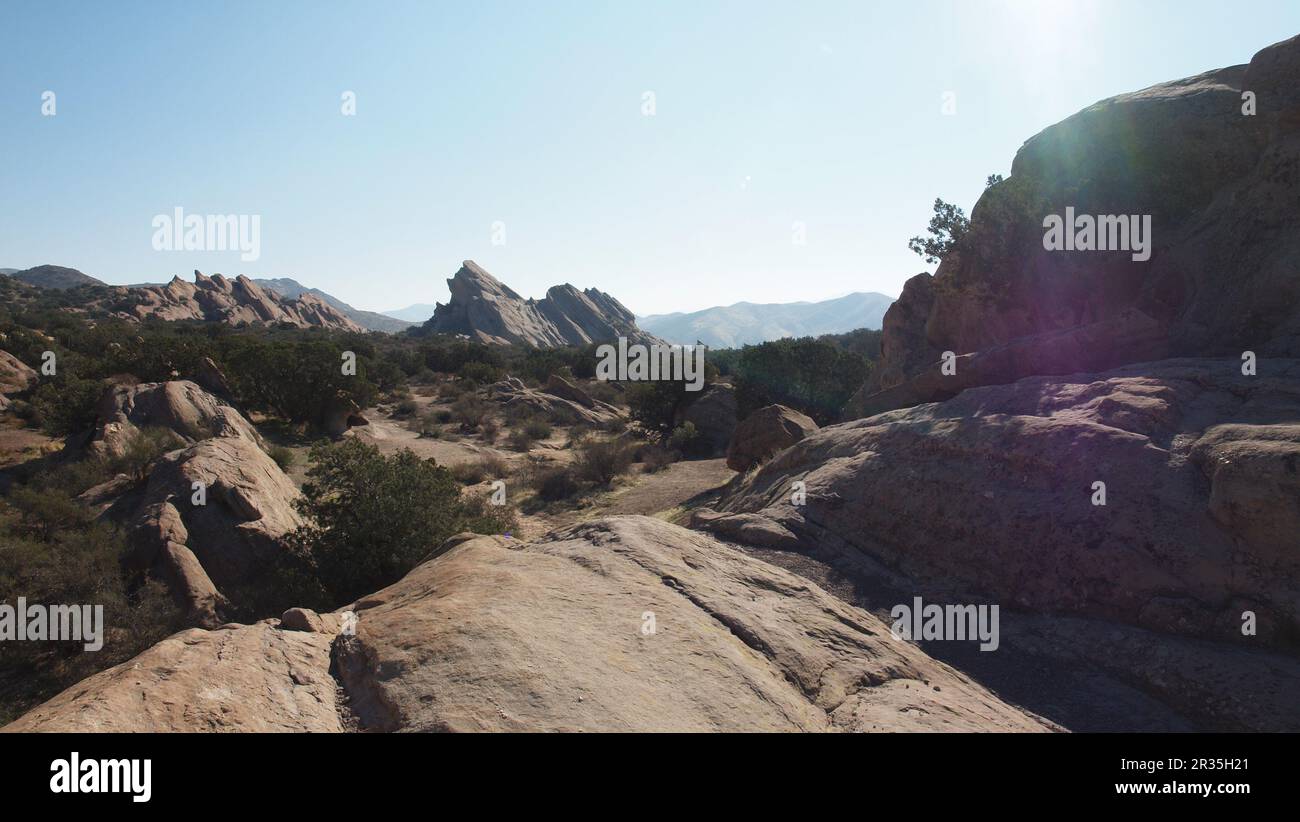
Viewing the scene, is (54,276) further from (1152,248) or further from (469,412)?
(1152,248)

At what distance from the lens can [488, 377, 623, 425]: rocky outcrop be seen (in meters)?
28.6

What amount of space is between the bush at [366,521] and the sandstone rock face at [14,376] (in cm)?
1733

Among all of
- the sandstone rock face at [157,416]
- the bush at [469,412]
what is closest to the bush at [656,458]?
the bush at [469,412]

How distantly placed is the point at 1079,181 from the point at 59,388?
1000 inches

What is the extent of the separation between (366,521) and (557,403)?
21.1 metres

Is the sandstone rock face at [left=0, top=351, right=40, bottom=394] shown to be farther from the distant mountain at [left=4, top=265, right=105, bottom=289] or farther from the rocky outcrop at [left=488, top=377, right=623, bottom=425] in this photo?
the distant mountain at [left=4, top=265, right=105, bottom=289]

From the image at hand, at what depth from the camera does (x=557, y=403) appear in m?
29.8

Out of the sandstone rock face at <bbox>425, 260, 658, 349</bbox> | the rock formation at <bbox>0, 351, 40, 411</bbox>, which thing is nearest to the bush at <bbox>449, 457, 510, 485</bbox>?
the rock formation at <bbox>0, 351, 40, 411</bbox>

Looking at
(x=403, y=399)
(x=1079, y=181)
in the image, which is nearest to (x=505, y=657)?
(x=1079, y=181)

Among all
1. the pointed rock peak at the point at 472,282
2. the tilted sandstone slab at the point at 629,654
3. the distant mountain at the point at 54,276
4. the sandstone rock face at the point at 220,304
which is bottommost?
the tilted sandstone slab at the point at 629,654

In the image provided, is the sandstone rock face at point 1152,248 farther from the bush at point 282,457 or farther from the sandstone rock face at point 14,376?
the sandstone rock face at point 14,376

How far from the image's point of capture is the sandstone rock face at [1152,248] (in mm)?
8938

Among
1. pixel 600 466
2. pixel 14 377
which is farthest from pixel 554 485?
pixel 14 377
